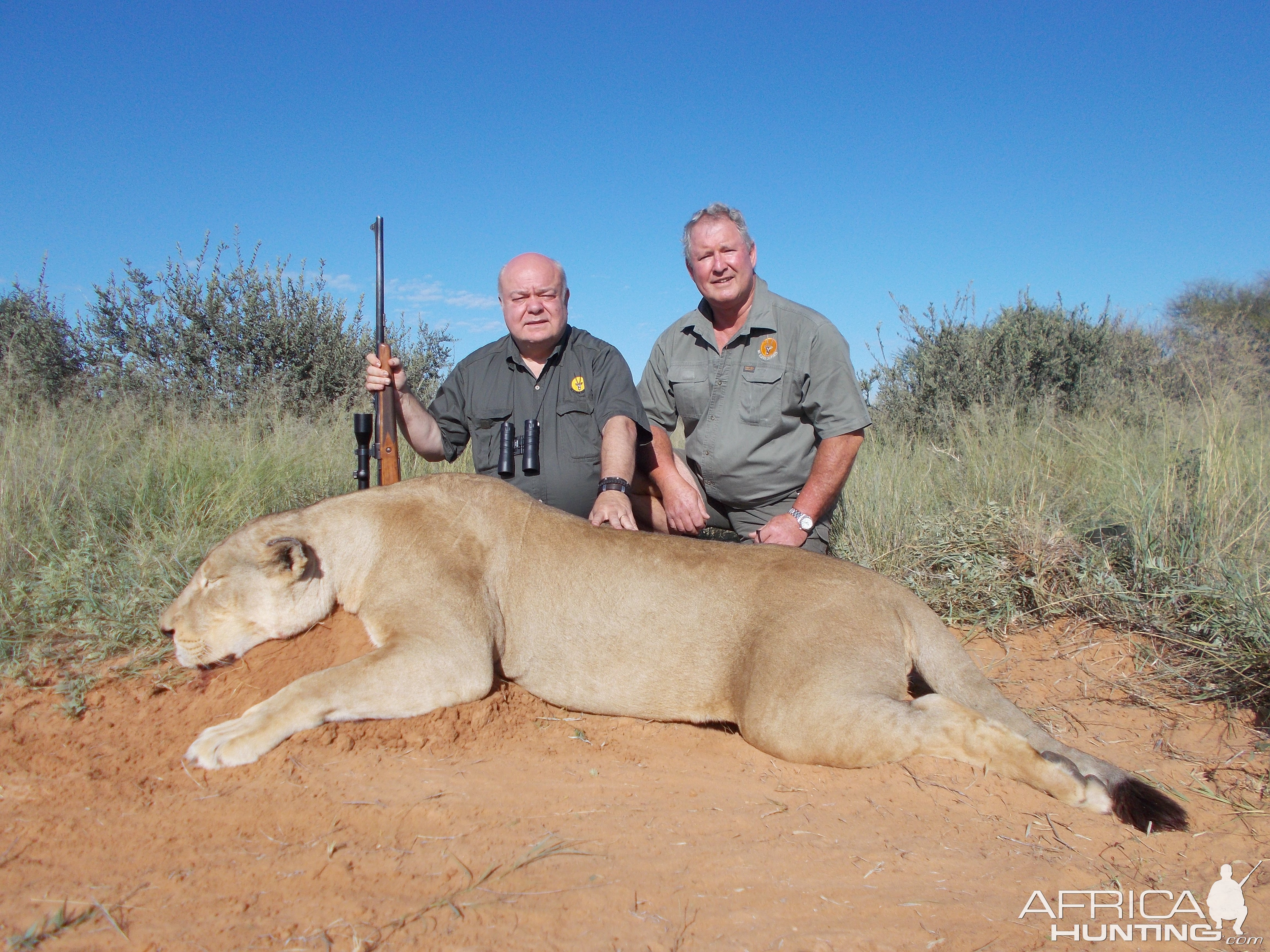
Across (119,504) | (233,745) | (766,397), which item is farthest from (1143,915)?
(119,504)

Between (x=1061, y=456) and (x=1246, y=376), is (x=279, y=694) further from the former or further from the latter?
(x=1246, y=376)

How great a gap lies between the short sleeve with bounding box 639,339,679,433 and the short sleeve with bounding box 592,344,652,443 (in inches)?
12.8

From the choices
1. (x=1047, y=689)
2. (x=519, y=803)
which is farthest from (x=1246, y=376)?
(x=519, y=803)

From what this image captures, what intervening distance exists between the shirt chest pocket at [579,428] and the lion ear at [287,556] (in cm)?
245

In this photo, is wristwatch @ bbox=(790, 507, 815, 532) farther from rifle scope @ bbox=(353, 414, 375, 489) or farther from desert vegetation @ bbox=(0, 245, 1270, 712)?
rifle scope @ bbox=(353, 414, 375, 489)

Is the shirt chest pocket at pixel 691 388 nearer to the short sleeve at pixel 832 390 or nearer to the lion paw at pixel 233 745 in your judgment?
the short sleeve at pixel 832 390

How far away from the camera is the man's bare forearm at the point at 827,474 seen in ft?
18.6

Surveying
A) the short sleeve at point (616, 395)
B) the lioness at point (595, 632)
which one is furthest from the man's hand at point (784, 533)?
the lioness at point (595, 632)

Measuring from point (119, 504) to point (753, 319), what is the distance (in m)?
4.76

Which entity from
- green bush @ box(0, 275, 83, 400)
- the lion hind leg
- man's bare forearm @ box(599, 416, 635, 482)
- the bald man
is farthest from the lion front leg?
green bush @ box(0, 275, 83, 400)

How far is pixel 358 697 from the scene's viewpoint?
11.3 ft

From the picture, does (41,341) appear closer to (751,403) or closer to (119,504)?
(119,504)

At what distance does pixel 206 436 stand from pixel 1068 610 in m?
7.14

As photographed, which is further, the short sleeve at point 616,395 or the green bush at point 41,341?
the green bush at point 41,341
